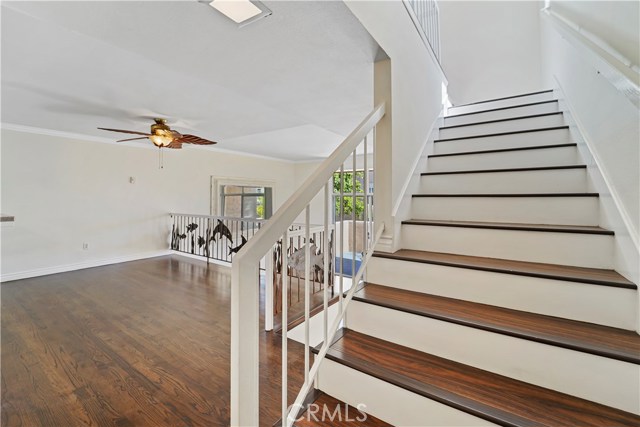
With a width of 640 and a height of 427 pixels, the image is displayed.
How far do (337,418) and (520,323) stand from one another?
0.85 m

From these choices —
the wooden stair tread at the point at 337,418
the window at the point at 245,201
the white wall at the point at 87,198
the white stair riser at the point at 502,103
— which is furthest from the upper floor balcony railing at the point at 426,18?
the window at the point at 245,201

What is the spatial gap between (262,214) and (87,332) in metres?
5.16

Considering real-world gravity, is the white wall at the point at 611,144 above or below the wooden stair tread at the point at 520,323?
above

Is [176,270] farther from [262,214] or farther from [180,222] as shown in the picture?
[262,214]

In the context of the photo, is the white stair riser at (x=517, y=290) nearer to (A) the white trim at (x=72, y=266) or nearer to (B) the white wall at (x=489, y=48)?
(B) the white wall at (x=489, y=48)

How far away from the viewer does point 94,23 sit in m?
1.51

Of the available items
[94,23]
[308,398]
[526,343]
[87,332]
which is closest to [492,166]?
[526,343]

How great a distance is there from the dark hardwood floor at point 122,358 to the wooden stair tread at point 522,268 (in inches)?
42.8

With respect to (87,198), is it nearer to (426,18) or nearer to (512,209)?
(426,18)

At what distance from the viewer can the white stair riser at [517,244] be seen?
1.31m

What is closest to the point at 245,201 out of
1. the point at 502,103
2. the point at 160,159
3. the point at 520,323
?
the point at 160,159

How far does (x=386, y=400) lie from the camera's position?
3.63 feet

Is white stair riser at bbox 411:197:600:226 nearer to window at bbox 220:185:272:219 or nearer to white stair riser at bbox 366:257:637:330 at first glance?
white stair riser at bbox 366:257:637:330

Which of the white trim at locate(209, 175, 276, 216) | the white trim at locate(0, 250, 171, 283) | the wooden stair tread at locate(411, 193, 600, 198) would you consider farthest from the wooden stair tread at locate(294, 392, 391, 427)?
the white trim at locate(209, 175, 276, 216)
